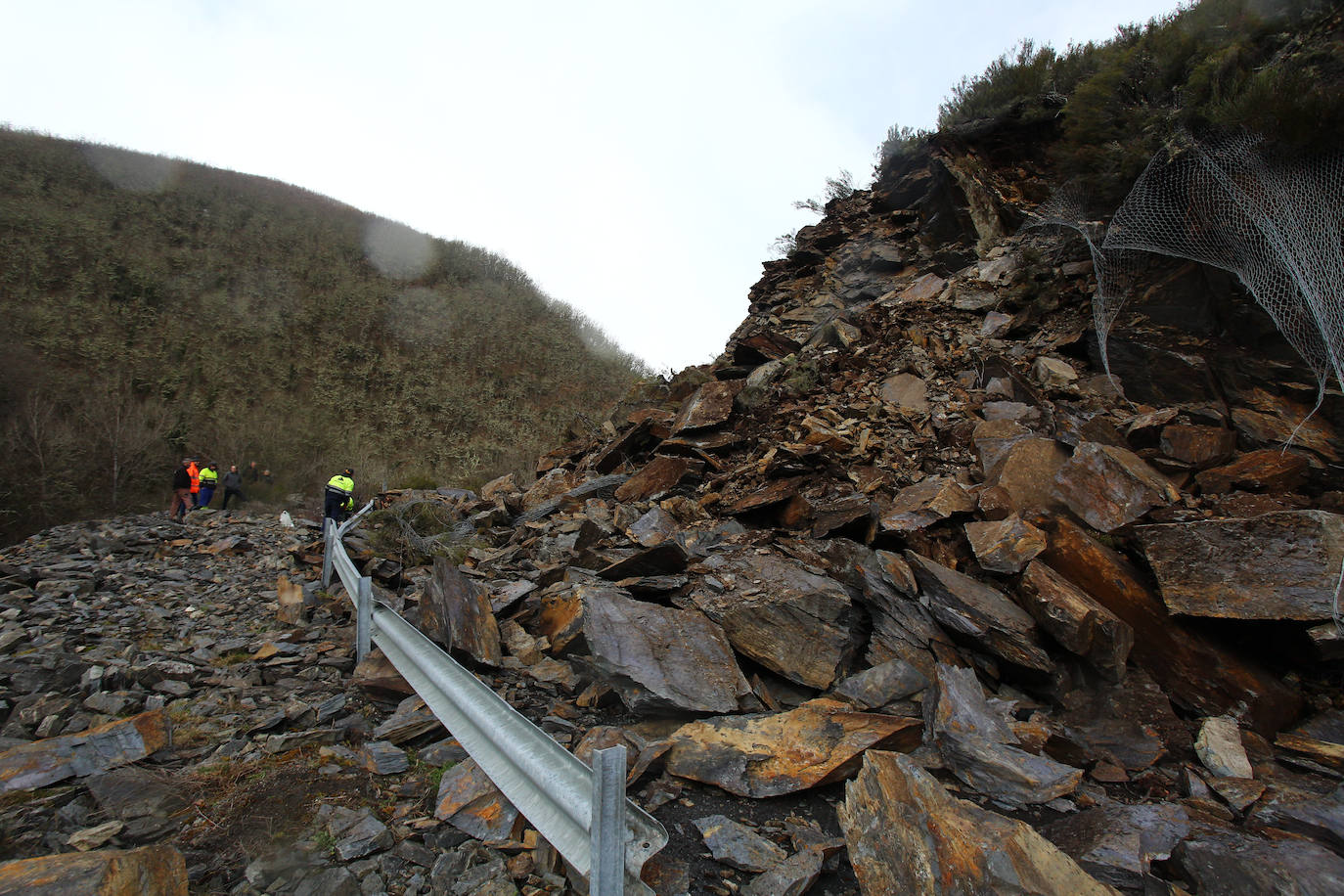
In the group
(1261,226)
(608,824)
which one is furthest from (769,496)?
(1261,226)

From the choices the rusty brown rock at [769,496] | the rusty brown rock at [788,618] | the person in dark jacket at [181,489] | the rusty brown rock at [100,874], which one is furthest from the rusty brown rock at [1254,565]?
the person in dark jacket at [181,489]

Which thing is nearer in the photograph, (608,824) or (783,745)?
(608,824)

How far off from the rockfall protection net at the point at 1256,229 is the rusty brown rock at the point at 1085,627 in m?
3.22

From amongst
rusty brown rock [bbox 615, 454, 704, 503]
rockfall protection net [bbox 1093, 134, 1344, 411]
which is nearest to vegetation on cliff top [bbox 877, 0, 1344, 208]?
rockfall protection net [bbox 1093, 134, 1344, 411]

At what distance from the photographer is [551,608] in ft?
11.8

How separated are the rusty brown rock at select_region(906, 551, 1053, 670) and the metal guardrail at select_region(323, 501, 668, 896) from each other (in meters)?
2.48

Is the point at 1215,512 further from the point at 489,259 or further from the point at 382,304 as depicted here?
the point at 489,259

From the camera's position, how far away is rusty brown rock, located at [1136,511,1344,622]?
2.89 m

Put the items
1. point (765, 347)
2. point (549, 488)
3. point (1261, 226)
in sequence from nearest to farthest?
point (1261, 226), point (549, 488), point (765, 347)

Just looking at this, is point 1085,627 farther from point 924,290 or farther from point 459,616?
point 924,290

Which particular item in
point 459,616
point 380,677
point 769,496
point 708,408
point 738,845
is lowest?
point 380,677

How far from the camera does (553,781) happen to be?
→ 136 cm

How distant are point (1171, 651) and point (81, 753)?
5301mm

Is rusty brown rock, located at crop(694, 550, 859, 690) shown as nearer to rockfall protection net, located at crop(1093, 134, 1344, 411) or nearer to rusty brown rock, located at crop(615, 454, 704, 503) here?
rusty brown rock, located at crop(615, 454, 704, 503)
